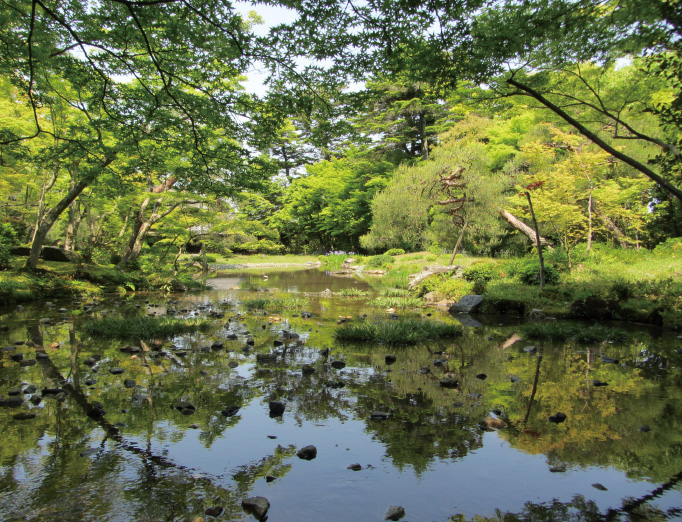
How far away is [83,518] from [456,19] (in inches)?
248

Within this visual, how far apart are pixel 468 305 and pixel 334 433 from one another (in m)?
9.07

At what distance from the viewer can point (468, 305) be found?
39.5 feet

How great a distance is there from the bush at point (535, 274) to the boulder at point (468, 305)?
94.1 inches

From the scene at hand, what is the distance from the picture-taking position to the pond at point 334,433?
9.02ft

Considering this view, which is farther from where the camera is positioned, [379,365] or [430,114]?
[430,114]

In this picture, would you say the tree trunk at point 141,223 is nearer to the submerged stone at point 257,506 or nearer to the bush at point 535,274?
the bush at point 535,274

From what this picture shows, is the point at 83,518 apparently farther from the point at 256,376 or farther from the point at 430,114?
the point at 430,114

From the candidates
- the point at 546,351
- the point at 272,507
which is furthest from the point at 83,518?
the point at 546,351

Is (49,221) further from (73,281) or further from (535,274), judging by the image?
(535,274)

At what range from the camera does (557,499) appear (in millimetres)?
2834

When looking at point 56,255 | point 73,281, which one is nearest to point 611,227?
point 73,281

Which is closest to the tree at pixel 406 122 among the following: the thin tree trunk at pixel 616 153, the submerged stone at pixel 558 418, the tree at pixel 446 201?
the tree at pixel 446 201

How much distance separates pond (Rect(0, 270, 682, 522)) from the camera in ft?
9.02

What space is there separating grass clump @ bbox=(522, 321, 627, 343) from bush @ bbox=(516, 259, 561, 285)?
4.70 m
